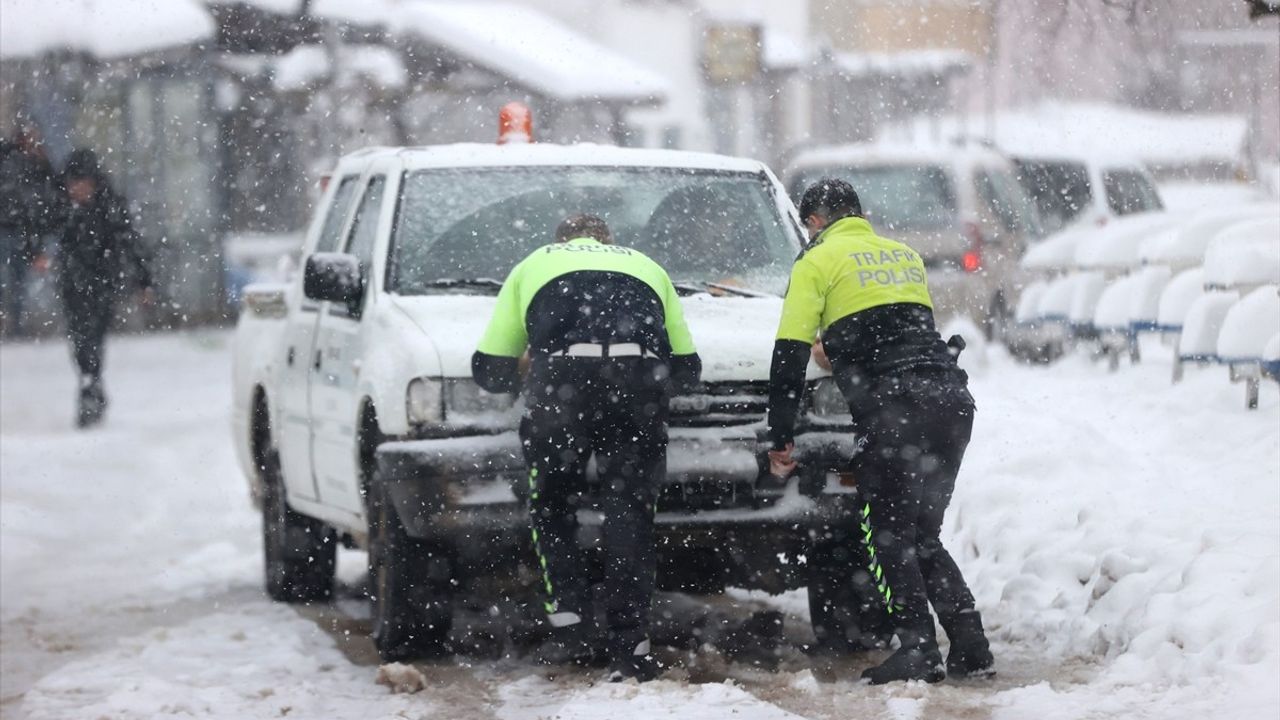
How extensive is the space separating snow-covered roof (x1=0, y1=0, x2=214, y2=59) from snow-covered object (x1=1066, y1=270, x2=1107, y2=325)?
43.7ft

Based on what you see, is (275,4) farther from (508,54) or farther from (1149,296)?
(1149,296)

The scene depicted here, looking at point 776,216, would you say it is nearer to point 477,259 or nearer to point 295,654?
point 477,259

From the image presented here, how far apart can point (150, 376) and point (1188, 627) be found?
16955 millimetres

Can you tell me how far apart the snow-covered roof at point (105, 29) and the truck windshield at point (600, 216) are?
18504 millimetres

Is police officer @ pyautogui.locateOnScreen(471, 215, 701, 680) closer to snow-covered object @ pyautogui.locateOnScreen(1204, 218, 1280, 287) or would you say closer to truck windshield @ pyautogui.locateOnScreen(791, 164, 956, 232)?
snow-covered object @ pyautogui.locateOnScreen(1204, 218, 1280, 287)

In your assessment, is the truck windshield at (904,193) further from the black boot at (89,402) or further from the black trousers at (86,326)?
the black boot at (89,402)

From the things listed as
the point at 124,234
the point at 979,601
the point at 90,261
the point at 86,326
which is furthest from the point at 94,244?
the point at 979,601

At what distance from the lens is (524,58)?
92.9 ft

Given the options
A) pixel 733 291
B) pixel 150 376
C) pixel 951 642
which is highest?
pixel 733 291

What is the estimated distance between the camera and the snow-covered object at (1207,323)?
11492mm

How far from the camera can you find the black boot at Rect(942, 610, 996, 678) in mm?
7109

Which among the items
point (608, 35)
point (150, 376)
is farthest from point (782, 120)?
point (150, 376)

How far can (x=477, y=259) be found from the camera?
26.7ft

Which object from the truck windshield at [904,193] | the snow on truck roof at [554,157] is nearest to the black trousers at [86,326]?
the truck windshield at [904,193]
